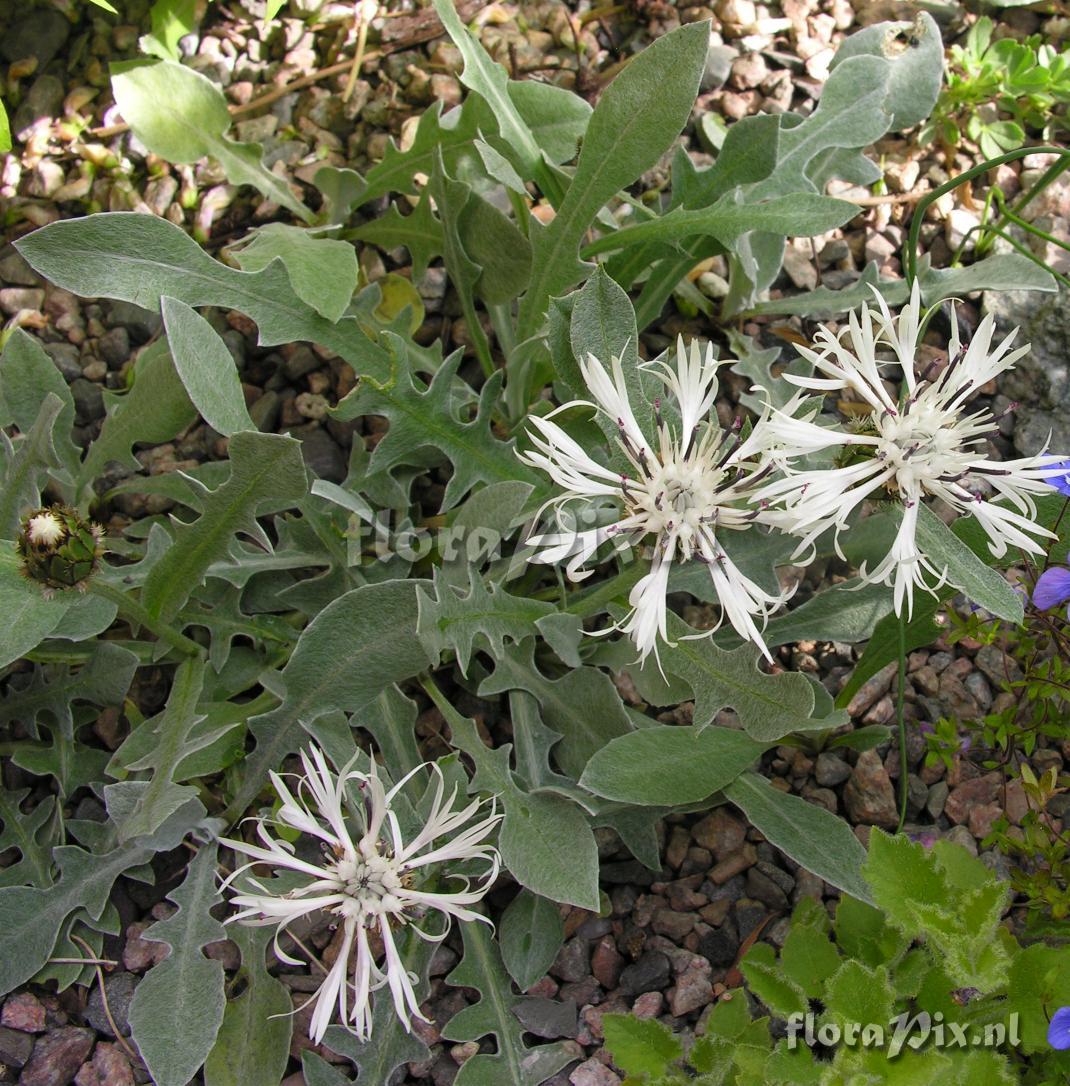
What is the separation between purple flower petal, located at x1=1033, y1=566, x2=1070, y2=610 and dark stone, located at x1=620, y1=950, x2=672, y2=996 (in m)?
0.98

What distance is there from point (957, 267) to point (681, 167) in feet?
2.59

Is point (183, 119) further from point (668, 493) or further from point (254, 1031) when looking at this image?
point (254, 1031)

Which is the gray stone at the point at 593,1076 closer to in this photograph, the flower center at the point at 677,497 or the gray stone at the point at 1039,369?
the flower center at the point at 677,497

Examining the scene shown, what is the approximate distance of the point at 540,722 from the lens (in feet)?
7.47

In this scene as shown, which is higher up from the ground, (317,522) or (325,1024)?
(317,522)

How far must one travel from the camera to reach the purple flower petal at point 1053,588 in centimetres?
194

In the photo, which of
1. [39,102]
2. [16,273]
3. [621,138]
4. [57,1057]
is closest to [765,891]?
[57,1057]

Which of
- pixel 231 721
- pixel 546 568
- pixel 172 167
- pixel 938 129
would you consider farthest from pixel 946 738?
pixel 172 167

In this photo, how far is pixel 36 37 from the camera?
2982mm

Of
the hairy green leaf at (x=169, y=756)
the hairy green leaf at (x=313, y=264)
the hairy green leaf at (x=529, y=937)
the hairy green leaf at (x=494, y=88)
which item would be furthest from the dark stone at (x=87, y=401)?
the hairy green leaf at (x=529, y=937)

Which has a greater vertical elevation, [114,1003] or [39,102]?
[39,102]

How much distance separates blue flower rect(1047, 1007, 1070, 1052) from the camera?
162 cm

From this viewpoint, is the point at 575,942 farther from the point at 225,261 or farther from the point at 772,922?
the point at 225,261

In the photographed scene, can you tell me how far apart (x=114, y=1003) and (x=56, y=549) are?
1.04 metres
